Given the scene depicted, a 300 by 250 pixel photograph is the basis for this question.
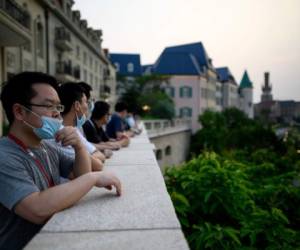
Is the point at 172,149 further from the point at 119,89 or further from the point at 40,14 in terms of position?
the point at 119,89

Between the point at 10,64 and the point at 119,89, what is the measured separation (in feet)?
138

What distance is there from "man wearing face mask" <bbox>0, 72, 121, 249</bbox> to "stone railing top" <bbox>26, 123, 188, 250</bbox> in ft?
0.35

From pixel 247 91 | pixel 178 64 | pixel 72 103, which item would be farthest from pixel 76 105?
pixel 247 91

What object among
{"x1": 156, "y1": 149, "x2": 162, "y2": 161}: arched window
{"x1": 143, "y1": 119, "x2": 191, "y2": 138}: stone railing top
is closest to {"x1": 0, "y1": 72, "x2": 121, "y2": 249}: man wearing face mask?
{"x1": 143, "y1": 119, "x2": 191, "y2": 138}: stone railing top

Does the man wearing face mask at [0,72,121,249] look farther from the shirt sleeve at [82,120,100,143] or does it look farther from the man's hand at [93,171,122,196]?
the shirt sleeve at [82,120,100,143]

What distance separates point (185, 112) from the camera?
57.3 metres

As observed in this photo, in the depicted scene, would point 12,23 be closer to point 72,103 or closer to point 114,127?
point 114,127

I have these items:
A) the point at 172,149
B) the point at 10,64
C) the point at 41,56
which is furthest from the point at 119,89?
the point at 10,64

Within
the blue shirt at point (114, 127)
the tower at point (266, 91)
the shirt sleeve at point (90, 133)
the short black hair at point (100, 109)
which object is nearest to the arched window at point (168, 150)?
the blue shirt at point (114, 127)

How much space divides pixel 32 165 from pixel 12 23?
11.8m

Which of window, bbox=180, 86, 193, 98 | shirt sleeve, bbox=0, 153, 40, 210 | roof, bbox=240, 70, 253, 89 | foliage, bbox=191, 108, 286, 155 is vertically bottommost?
foliage, bbox=191, 108, 286, 155

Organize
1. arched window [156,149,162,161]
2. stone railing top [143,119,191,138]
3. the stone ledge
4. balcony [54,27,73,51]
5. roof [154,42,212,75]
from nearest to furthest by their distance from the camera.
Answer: the stone ledge < balcony [54,27,73,51] < stone railing top [143,119,191,138] < arched window [156,149,162,161] < roof [154,42,212,75]

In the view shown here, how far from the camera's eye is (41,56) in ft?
76.1

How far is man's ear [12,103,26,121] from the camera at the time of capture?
237 cm
